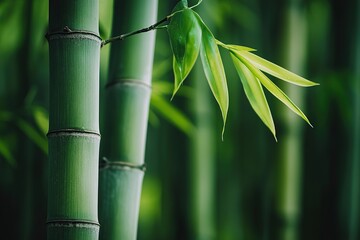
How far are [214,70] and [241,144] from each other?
1425 mm

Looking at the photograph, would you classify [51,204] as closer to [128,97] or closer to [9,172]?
[128,97]

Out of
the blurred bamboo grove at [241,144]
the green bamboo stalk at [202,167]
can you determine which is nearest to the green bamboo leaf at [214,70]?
the blurred bamboo grove at [241,144]

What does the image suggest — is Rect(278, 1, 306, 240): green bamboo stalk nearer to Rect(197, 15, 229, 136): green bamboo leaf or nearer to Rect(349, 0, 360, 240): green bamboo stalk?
Rect(349, 0, 360, 240): green bamboo stalk

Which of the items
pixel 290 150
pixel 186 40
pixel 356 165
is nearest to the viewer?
pixel 186 40

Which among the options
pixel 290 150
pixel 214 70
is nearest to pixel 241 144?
pixel 290 150

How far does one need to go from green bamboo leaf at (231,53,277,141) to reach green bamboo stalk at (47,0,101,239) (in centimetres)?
15

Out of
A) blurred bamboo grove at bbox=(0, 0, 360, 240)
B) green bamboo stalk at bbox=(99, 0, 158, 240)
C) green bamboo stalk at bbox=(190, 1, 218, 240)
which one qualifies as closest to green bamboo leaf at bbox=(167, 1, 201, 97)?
green bamboo stalk at bbox=(99, 0, 158, 240)

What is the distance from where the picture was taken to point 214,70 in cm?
61

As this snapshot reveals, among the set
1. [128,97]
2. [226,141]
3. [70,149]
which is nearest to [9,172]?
[226,141]

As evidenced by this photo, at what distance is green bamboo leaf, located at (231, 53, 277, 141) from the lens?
2.12 ft

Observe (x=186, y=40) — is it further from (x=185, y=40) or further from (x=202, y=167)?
(x=202, y=167)

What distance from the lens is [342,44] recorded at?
1892 mm

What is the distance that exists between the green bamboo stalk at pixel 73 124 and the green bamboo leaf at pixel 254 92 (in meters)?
0.15

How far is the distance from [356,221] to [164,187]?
0.59 metres
